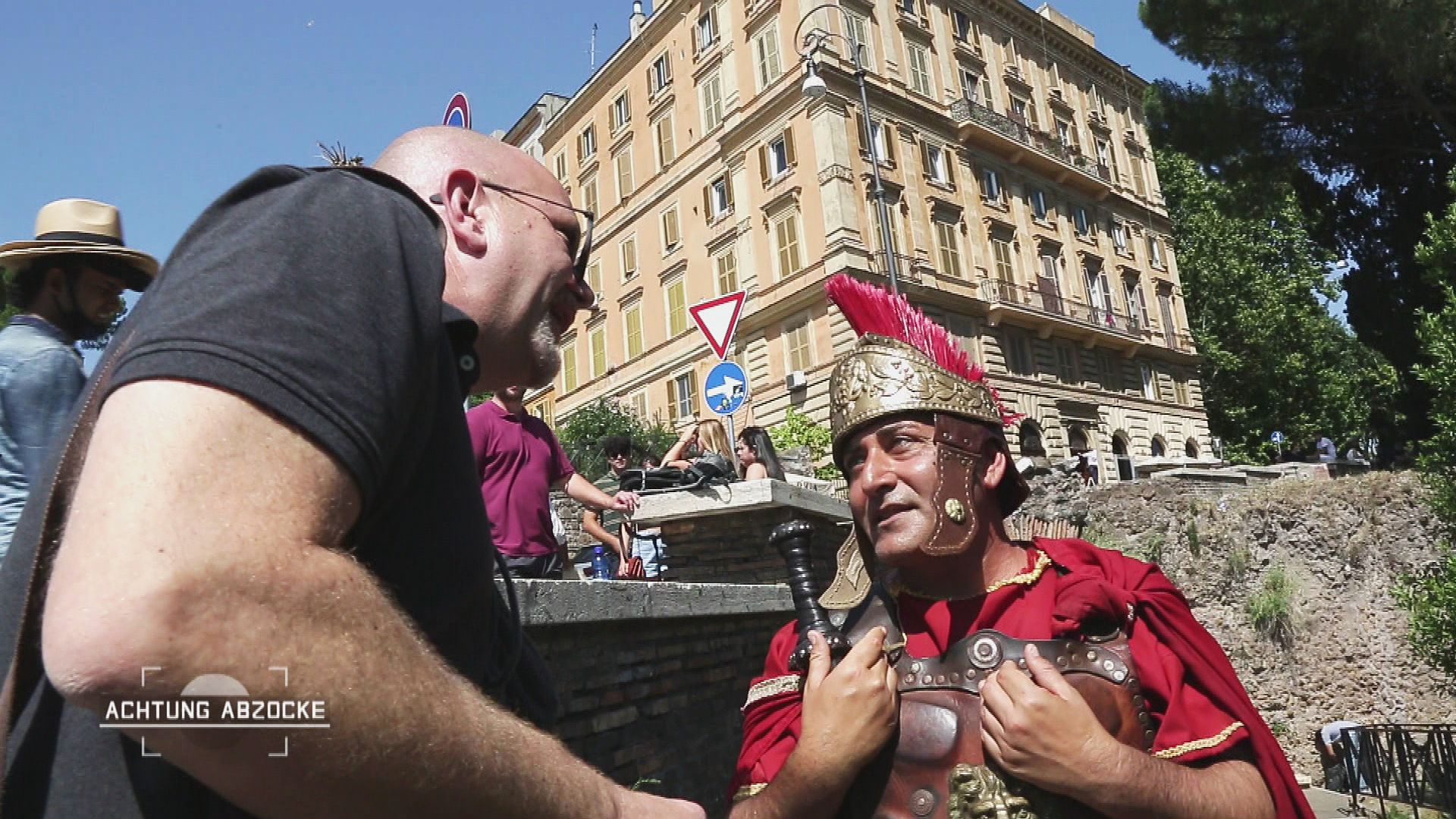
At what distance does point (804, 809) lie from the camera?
2.17 metres

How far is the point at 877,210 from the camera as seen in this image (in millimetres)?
28875

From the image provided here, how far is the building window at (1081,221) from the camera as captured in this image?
37.0 metres

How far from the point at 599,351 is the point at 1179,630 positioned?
35462 mm

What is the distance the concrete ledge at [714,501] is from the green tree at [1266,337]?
33932 mm

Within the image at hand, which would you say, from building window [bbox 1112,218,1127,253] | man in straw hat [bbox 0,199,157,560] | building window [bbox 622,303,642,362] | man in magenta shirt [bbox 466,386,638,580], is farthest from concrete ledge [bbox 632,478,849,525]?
building window [bbox 1112,218,1127,253]

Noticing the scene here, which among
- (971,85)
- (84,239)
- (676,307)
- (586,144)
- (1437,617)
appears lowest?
(1437,617)

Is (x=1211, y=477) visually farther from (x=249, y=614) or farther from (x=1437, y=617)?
(x=249, y=614)

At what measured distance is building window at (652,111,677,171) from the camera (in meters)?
34.1

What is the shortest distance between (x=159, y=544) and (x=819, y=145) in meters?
28.8

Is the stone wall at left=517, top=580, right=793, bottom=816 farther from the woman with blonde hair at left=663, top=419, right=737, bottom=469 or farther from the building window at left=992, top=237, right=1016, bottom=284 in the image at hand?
the building window at left=992, top=237, right=1016, bottom=284

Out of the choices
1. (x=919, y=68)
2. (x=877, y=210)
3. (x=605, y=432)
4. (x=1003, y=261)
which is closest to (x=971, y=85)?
(x=919, y=68)

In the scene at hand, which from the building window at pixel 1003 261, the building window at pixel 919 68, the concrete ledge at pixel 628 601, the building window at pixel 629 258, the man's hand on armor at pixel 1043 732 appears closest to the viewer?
the man's hand on armor at pixel 1043 732

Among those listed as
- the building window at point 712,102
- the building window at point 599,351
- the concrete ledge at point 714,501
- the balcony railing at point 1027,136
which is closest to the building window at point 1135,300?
the balcony railing at point 1027,136

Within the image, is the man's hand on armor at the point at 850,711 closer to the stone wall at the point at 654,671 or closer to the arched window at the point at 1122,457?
the stone wall at the point at 654,671
